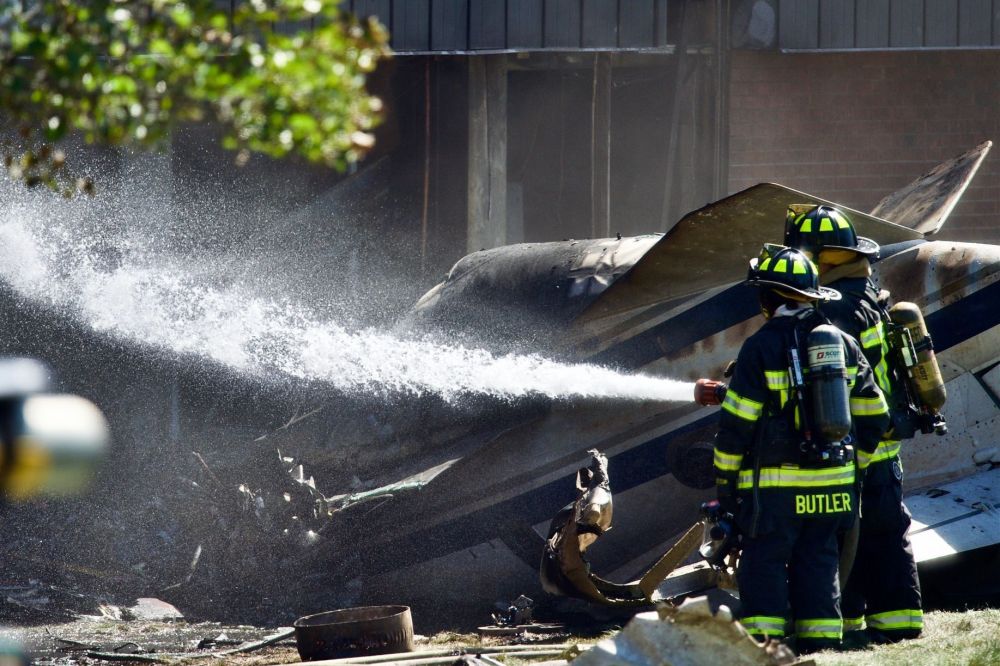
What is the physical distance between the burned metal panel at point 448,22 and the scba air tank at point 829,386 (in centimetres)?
481

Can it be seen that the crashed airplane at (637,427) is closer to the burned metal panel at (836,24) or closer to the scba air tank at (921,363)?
the scba air tank at (921,363)

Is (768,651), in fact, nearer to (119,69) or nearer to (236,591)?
(119,69)

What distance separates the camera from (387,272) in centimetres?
966

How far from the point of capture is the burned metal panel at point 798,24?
899 cm

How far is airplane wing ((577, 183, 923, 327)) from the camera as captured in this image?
19.7 feet

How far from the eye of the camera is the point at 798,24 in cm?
900

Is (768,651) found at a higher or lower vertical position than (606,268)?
lower

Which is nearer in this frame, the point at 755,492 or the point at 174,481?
the point at 755,492

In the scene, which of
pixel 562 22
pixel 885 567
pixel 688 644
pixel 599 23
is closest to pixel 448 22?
pixel 562 22

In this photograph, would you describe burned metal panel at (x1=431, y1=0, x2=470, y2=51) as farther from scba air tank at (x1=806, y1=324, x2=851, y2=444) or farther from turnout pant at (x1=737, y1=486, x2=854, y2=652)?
turnout pant at (x1=737, y1=486, x2=854, y2=652)

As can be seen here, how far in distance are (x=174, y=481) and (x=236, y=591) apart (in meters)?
1.44

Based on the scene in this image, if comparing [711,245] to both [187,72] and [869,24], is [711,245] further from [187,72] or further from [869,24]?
[187,72]

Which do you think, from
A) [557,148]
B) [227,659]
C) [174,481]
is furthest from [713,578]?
[557,148]

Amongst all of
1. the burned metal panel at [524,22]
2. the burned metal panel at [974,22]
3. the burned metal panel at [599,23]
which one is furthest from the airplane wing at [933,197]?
the burned metal panel at [524,22]
